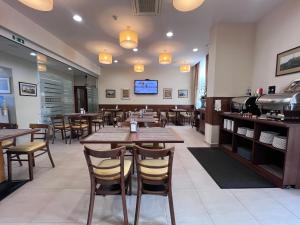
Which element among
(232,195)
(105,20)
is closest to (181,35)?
(105,20)

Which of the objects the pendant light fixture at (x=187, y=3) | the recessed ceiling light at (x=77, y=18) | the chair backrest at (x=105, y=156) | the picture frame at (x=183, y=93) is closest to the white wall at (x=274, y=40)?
the pendant light fixture at (x=187, y=3)

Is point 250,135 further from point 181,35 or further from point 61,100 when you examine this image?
point 61,100

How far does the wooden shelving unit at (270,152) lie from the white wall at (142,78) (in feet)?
18.1

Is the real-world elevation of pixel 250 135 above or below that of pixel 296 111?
below

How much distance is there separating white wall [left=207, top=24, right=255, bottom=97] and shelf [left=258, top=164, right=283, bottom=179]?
81.5 inches

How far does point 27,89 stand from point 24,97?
0.91ft

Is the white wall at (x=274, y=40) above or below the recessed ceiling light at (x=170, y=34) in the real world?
below

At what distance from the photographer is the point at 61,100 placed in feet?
23.5

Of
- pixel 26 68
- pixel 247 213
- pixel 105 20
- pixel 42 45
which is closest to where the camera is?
pixel 247 213

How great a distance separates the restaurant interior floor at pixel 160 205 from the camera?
1860mm

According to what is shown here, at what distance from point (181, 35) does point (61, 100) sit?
5.52 metres

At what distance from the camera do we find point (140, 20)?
4016 millimetres

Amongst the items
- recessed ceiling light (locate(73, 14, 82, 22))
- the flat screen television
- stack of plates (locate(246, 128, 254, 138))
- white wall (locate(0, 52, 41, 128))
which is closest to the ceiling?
recessed ceiling light (locate(73, 14, 82, 22))

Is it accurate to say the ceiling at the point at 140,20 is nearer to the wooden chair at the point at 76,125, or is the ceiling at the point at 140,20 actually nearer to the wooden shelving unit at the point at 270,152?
the wooden shelving unit at the point at 270,152
